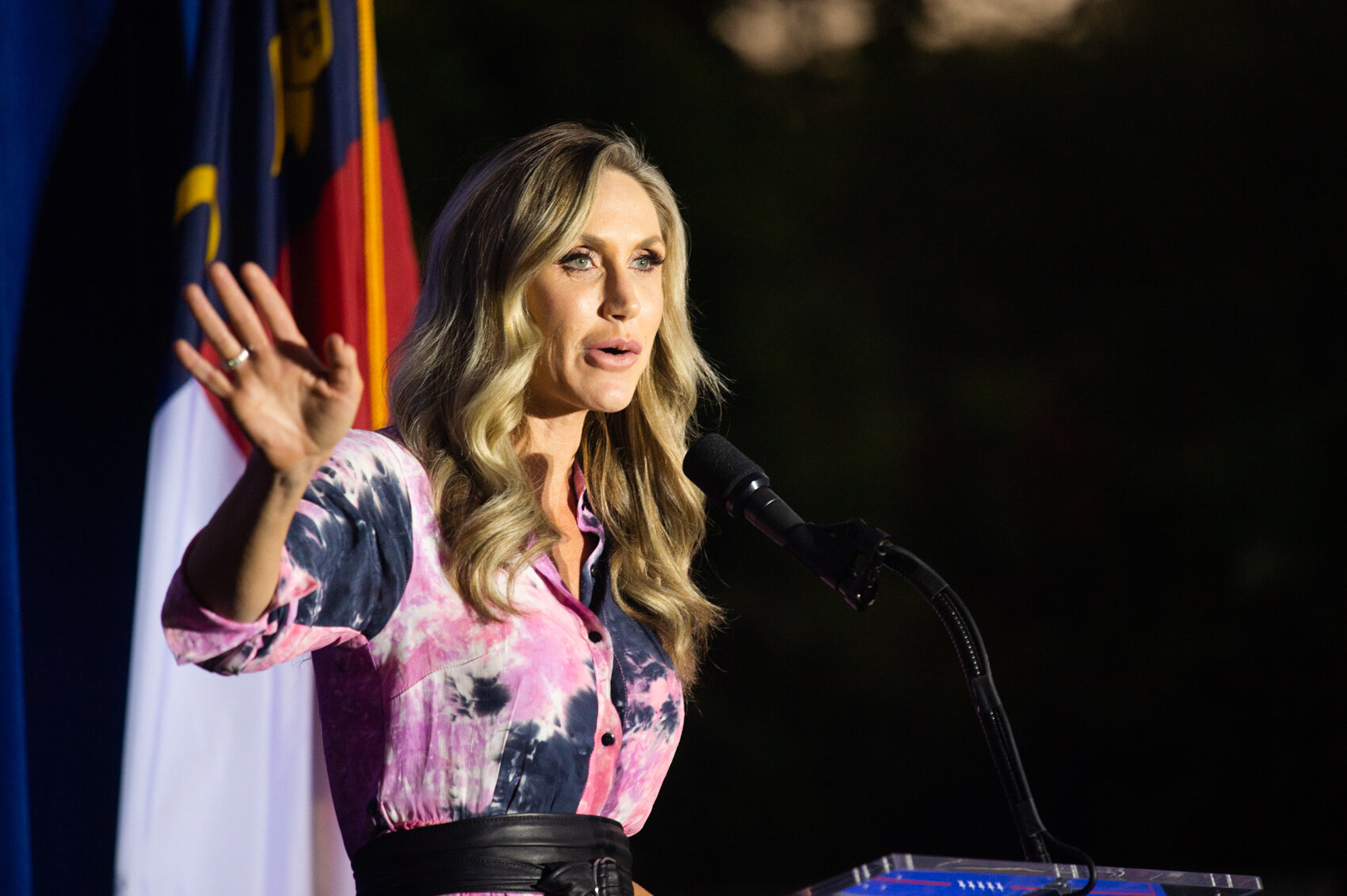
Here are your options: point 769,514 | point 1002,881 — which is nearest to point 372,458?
point 769,514

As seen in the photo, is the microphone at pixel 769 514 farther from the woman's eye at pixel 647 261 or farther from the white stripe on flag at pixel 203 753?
the white stripe on flag at pixel 203 753

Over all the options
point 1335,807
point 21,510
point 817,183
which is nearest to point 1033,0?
point 817,183

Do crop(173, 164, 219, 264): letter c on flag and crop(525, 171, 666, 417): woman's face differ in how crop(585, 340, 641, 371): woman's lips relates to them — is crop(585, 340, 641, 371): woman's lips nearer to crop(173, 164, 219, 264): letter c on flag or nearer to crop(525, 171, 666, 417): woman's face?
crop(525, 171, 666, 417): woman's face

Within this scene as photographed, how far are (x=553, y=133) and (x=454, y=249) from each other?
215 mm

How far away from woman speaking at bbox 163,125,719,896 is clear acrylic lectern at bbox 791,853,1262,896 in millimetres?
458

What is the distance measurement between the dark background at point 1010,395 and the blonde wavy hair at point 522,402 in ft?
9.04

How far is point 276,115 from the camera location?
7.27 feet

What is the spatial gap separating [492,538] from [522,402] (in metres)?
0.26

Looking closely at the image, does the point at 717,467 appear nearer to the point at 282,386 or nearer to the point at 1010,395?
the point at 282,386

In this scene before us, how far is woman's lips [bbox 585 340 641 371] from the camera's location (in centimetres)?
157

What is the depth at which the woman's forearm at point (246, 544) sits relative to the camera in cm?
98

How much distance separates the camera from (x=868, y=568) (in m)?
1.17

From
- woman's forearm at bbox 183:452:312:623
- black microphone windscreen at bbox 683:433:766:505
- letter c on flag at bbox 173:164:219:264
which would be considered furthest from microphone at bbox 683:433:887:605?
letter c on flag at bbox 173:164:219:264

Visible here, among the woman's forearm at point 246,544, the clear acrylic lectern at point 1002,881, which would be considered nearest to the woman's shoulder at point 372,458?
the woman's forearm at point 246,544
